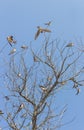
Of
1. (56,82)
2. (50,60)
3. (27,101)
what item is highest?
(50,60)

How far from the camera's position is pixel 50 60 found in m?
6.37

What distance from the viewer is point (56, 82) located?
6289mm

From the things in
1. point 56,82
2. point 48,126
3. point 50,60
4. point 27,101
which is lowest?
point 48,126

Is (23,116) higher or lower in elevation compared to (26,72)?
lower

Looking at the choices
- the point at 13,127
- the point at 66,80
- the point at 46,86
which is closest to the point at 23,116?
the point at 13,127

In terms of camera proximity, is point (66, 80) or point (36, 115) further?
point (66, 80)

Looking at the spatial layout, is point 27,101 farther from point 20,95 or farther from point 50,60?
point 50,60

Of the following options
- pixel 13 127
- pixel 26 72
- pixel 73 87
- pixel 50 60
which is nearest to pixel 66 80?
pixel 73 87

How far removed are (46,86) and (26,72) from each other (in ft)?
2.03

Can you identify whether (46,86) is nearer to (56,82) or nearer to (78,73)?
(56,82)

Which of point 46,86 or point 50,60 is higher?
point 50,60

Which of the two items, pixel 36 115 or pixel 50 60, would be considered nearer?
pixel 36 115

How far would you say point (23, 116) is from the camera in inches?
245

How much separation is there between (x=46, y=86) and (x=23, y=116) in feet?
3.11
